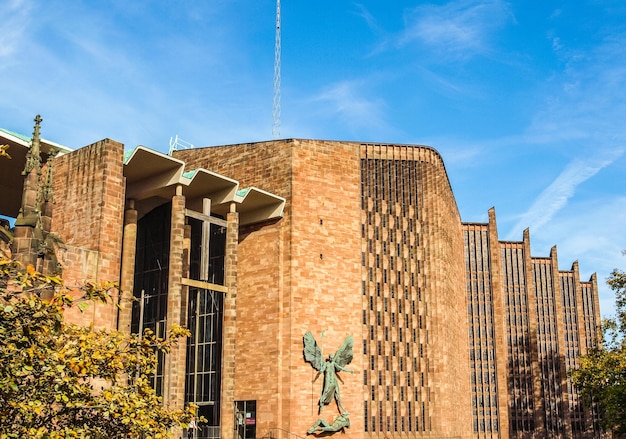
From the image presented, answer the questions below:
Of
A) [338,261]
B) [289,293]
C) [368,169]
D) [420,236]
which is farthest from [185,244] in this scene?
[420,236]

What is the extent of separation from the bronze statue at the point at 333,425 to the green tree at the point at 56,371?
88.7 ft

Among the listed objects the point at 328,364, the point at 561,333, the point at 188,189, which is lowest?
the point at 328,364

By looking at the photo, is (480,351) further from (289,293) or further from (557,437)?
(289,293)

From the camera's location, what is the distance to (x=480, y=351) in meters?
87.0

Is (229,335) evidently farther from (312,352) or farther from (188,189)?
(188,189)

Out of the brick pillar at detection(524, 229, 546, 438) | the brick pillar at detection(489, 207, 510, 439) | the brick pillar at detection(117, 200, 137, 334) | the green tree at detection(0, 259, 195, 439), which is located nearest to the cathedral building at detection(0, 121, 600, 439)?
the brick pillar at detection(117, 200, 137, 334)

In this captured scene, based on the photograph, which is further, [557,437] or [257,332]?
[557,437]

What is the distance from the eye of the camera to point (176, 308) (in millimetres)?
36625

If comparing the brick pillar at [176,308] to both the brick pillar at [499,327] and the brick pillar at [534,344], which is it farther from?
the brick pillar at [534,344]

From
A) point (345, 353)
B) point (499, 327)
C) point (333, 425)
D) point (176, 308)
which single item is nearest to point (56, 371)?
point (176, 308)

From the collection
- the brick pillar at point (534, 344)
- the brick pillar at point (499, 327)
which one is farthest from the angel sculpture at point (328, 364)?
the brick pillar at point (534, 344)

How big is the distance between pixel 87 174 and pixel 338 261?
17.5m

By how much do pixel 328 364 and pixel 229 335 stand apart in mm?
7223

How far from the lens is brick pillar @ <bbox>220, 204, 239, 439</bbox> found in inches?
1522
